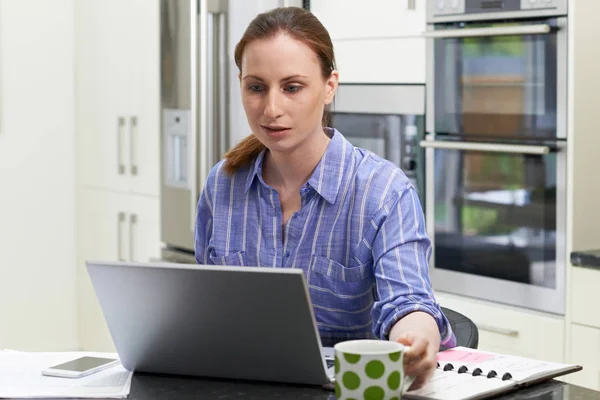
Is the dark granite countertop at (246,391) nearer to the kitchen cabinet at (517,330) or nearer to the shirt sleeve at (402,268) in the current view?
the shirt sleeve at (402,268)

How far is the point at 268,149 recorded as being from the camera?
182 cm

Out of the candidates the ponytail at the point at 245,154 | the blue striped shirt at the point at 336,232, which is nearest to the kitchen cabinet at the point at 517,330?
the blue striped shirt at the point at 336,232

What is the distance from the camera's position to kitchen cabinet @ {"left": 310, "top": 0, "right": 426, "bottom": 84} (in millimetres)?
2953

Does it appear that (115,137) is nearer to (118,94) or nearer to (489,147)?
(118,94)

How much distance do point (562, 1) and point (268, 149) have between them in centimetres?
110

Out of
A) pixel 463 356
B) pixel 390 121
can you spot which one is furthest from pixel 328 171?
pixel 390 121

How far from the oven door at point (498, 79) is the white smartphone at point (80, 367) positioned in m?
1.51

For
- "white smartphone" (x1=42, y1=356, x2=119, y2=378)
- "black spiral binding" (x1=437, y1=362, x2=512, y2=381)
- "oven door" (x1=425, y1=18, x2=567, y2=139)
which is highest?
"oven door" (x1=425, y1=18, x2=567, y2=139)

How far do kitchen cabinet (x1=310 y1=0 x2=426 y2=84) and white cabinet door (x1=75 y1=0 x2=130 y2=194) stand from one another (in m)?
1.12

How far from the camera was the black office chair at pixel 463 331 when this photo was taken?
1.62m

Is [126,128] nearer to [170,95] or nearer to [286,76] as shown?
[170,95]

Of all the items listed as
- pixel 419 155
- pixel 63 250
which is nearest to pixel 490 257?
pixel 419 155

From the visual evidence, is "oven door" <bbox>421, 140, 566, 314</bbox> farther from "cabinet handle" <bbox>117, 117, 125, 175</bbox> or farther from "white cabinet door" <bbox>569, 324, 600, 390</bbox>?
"cabinet handle" <bbox>117, 117, 125, 175</bbox>


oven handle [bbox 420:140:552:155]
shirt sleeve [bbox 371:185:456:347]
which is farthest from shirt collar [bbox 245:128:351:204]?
oven handle [bbox 420:140:552:155]
